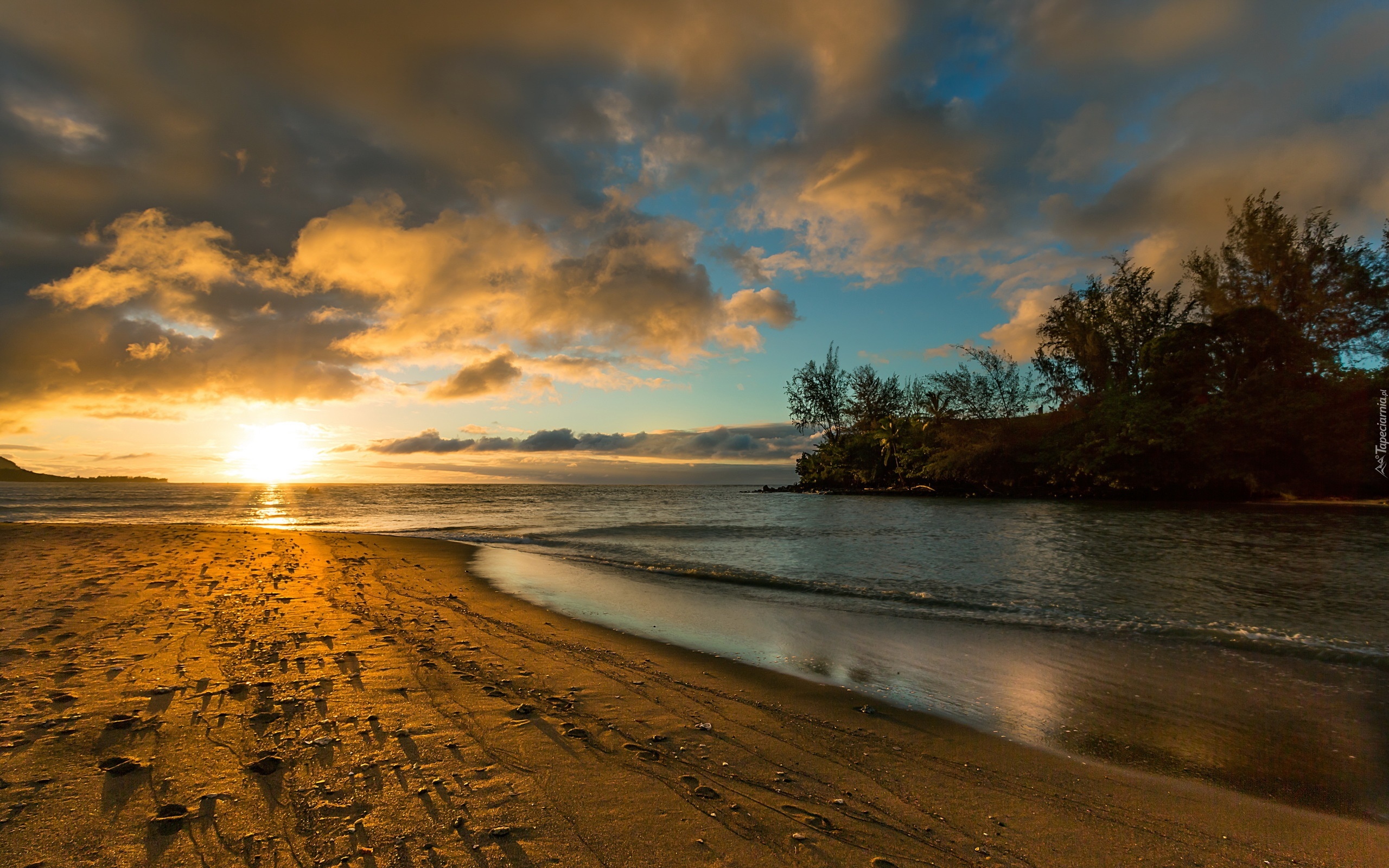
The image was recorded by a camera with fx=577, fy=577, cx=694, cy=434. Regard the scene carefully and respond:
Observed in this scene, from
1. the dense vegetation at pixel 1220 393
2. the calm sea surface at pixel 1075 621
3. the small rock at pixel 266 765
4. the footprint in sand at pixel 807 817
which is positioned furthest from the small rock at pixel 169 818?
the dense vegetation at pixel 1220 393

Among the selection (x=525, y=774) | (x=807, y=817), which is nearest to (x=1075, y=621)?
(x=807, y=817)

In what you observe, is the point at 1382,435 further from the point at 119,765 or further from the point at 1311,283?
the point at 119,765

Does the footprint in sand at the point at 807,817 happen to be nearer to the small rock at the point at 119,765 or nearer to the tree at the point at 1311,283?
the small rock at the point at 119,765

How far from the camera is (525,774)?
3.45m

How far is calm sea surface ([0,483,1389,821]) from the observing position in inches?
183

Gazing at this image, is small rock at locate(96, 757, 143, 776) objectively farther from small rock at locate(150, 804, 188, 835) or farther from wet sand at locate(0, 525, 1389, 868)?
small rock at locate(150, 804, 188, 835)

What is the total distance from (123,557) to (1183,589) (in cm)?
2310

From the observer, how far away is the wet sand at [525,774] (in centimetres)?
277

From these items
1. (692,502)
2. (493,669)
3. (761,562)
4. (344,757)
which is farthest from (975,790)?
(692,502)

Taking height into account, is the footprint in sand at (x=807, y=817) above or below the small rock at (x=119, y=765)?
below

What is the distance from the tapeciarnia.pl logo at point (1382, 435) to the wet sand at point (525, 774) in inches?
1864

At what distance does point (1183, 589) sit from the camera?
432 inches

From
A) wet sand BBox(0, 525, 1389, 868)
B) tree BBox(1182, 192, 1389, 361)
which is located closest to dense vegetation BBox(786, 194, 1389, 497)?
tree BBox(1182, 192, 1389, 361)

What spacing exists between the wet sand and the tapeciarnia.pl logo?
47.3 m
